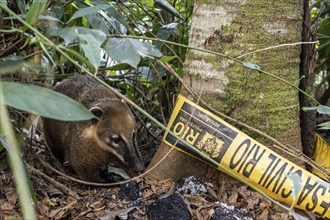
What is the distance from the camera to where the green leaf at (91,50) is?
178cm

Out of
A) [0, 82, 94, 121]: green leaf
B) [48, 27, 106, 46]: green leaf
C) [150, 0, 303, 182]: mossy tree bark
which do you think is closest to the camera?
[0, 82, 94, 121]: green leaf

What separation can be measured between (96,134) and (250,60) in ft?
4.71

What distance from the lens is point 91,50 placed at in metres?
1.81

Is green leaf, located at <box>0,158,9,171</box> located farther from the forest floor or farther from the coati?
the coati

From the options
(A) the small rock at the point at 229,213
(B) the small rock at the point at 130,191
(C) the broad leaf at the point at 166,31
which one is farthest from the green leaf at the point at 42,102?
(C) the broad leaf at the point at 166,31

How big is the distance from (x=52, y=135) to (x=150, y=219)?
1.92 metres

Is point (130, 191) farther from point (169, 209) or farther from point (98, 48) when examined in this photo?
point (98, 48)

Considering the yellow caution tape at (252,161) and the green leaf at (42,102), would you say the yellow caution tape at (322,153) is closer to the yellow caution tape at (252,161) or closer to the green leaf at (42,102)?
the yellow caution tape at (252,161)

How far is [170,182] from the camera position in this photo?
3.21 meters

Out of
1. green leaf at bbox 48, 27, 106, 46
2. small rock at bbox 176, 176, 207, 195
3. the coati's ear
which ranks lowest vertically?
the coati's ear

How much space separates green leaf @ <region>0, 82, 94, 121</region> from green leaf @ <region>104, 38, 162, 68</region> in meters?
0.28

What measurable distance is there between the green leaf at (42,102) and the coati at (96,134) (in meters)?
2.06

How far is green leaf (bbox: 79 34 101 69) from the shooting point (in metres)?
1.78

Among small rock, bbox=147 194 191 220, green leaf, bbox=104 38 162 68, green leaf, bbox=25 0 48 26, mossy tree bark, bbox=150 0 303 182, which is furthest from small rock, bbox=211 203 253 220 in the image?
green leaf, bbox=25 0 48 26
